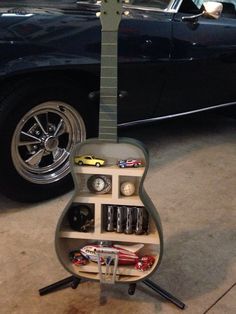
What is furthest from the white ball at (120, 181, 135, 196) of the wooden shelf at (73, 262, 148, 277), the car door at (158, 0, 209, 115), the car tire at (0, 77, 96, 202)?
the car door at (158, 0, 209, 115)

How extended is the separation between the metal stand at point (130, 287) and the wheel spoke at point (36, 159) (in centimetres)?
77

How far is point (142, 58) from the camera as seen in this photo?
2.39 meters

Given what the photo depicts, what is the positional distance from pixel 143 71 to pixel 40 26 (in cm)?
70

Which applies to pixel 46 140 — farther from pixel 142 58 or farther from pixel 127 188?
pixel 127 188

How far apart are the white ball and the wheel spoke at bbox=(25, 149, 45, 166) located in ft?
2.79

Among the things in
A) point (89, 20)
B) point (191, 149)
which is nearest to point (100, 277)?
point (89, 20)

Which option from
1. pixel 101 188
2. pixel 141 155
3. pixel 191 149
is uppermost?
pixel 141 155

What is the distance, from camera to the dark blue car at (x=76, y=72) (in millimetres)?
2008

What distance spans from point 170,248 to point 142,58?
109 cm

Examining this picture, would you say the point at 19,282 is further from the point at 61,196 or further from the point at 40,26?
the point at 40,26

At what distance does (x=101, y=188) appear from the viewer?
1557 millimetres

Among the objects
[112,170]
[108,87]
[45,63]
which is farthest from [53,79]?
[112,170]

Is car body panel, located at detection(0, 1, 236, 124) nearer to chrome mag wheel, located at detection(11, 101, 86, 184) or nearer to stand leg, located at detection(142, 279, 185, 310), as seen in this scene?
chrome mag wheel, located at detection(11, 101, 86, 184)

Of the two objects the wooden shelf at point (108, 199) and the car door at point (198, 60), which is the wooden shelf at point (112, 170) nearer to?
the wooden shelf at point (108, 199)
